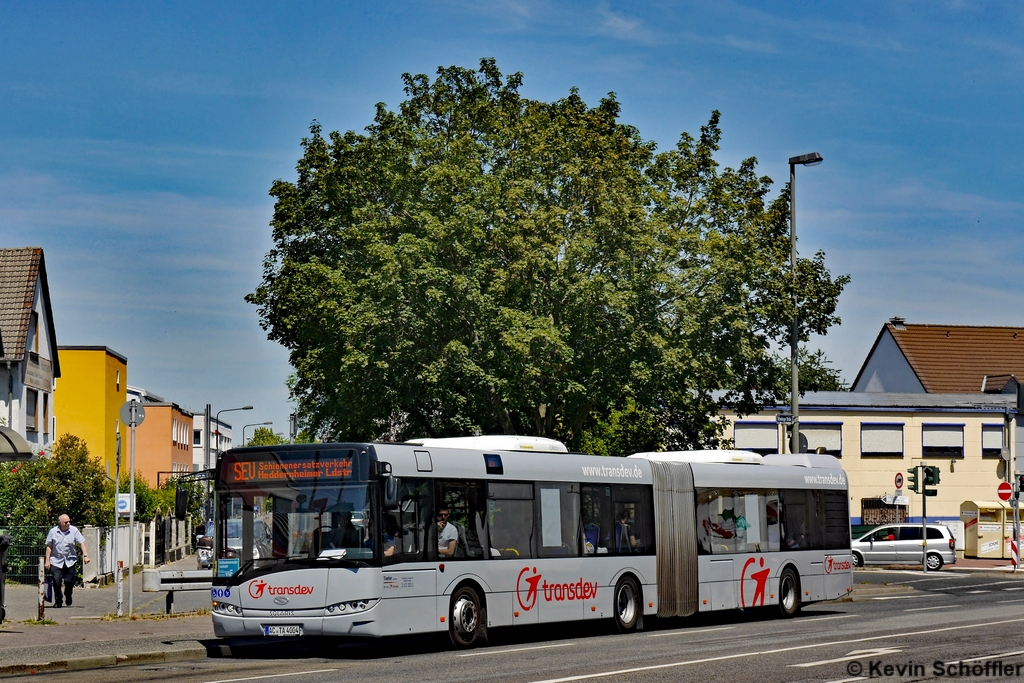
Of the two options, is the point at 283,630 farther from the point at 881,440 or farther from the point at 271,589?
the point at 881,440

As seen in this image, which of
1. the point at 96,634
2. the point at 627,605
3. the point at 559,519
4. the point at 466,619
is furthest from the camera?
the point at 627,605

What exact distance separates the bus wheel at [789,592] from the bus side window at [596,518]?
518cm

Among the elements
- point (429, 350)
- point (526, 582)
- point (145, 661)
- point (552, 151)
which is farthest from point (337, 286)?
point (145, 661)

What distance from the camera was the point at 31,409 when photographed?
45.6 meters

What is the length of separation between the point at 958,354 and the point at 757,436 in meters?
22.1

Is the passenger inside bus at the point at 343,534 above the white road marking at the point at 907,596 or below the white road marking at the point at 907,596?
above

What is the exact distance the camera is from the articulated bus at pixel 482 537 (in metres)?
16.5

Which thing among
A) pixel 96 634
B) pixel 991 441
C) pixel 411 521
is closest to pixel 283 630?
pixel 411 521

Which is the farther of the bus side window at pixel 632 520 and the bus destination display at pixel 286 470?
the bus side window at pixel 632 520

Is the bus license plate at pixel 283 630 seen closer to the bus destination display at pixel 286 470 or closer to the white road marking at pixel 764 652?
the bus destination display at pixel 286 470

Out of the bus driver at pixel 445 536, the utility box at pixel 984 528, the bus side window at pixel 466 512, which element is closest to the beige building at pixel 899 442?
the utility box at pixel 984 528

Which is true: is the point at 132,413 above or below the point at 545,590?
above

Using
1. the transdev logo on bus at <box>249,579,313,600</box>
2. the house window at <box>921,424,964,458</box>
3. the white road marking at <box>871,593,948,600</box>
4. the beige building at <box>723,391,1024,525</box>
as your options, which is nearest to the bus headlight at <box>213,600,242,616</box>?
the transdev logo on bus at <box>249,579,313,600</box>

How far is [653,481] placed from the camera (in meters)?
21.8
